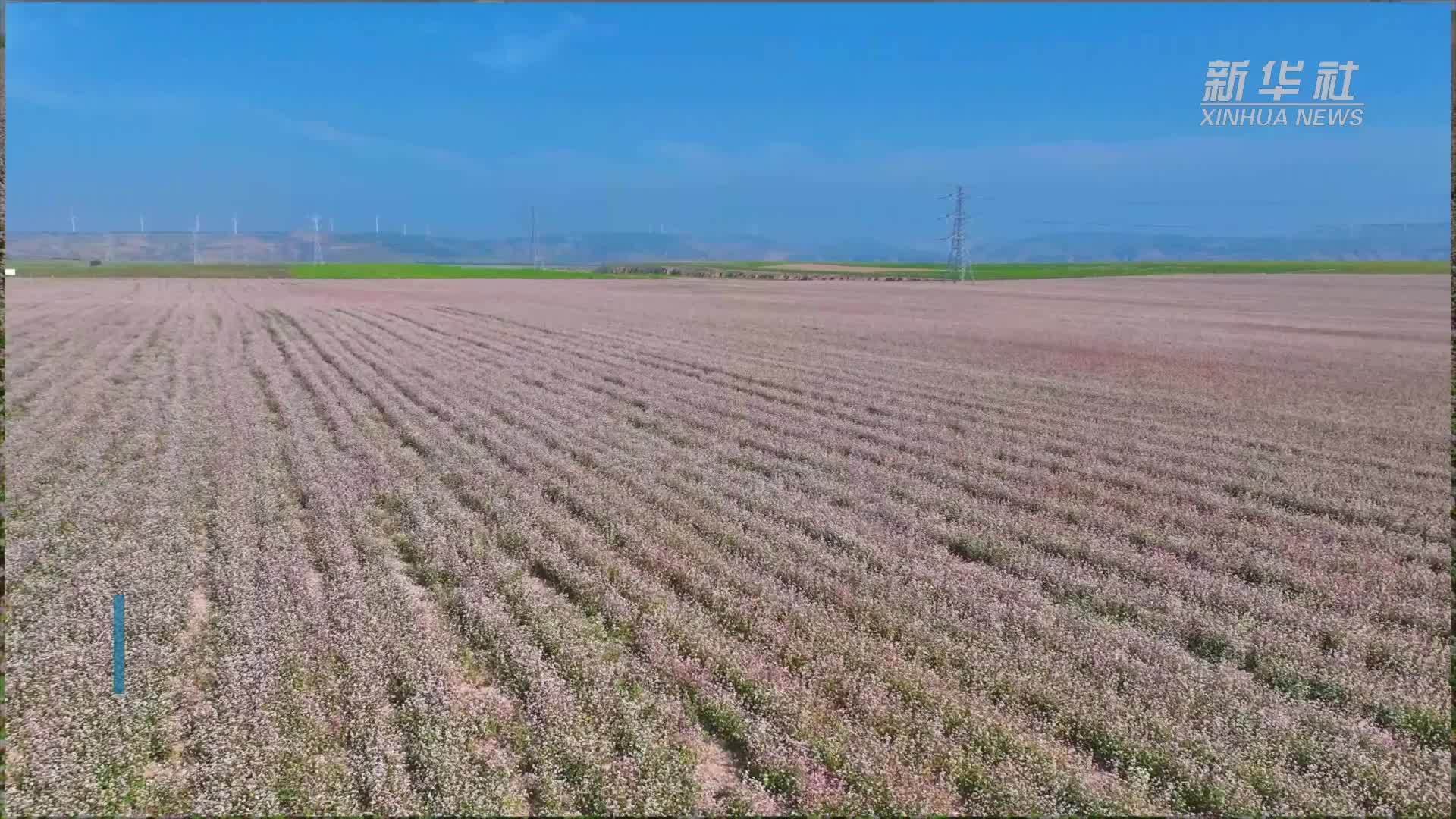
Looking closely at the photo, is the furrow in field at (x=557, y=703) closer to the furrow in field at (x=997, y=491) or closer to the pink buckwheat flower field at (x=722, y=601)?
the pink buckwheat flower field at (x=722, y=601)

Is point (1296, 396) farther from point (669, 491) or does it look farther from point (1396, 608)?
point (669, 491)

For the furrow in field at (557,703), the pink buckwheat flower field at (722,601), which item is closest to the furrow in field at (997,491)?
the pink buckwheat flower field at (722,601)

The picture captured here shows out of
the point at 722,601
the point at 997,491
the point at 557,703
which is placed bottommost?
the point at 557,703

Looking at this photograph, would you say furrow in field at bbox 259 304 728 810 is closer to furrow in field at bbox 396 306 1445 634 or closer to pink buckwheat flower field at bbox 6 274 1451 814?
pink buckwheat flower field at bbox 6 274 1451 814

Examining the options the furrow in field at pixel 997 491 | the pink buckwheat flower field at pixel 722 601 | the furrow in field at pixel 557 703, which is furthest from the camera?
the furrow in field at pixel 997 491

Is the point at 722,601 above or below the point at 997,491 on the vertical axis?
below

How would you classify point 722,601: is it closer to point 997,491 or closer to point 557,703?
point 557,703

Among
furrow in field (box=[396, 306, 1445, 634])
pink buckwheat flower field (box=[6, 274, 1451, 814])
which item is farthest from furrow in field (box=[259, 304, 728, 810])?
furrow in field (box=[396, 306, 1445, 634])

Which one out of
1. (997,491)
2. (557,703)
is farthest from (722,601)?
(997,491)
